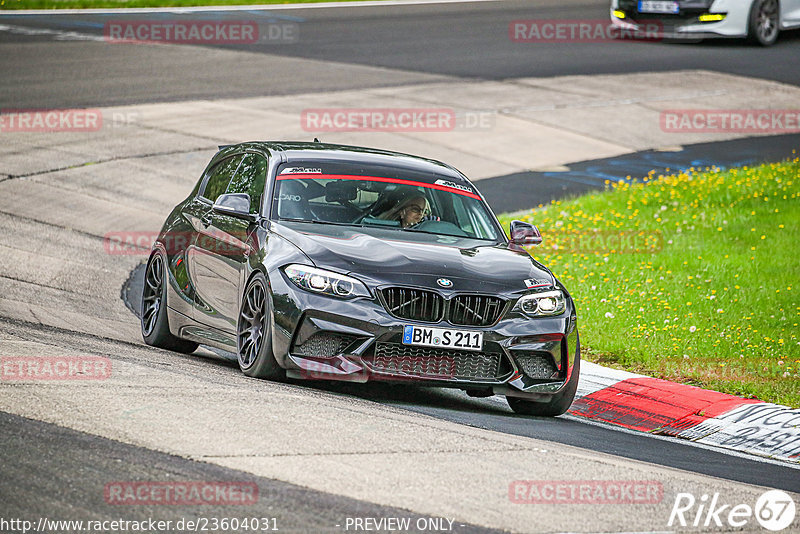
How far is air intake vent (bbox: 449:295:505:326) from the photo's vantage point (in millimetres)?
8258

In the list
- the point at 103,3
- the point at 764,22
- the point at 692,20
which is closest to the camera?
the point at 692,20

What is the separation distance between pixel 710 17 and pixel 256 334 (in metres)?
22.0

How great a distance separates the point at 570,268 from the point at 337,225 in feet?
Answer: 18.6

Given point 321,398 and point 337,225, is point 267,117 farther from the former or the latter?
point 321,398

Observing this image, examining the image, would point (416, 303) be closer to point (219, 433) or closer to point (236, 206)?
point (236, 206)

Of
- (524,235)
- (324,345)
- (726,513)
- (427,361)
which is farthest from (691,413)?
(726,513)

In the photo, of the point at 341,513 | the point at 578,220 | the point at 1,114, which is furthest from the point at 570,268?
the point at 1,114

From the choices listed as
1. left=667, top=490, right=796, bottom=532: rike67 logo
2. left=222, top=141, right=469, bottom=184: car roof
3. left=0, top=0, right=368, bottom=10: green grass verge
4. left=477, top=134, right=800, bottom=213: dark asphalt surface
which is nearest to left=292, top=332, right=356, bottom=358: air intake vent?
left=222, top=141, right=469, bottom=184: car roof

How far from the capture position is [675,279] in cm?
1352

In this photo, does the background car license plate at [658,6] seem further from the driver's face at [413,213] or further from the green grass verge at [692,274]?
the driver's face at [413,213]

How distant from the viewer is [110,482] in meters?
5.73

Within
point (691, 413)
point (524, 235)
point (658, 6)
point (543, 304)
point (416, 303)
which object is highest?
point (658, 6)

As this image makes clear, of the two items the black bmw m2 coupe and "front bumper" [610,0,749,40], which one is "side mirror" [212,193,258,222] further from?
"front bumper" [610,0,749,40]

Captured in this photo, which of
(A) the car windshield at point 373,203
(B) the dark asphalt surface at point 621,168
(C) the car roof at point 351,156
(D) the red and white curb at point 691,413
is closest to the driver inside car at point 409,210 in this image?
(A) the car windshield at point 373,203
